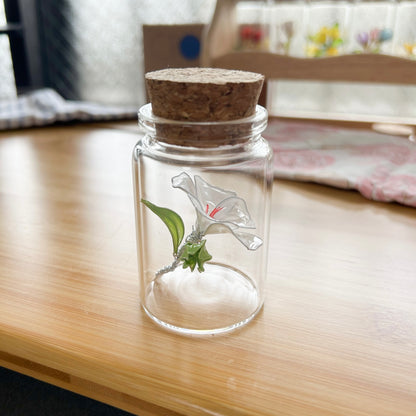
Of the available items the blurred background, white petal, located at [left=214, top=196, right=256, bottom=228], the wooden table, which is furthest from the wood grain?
white petal, located at [left=214, top=196, right=256, bottom=228]

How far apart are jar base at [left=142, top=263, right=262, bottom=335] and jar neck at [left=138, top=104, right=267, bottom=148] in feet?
0.53

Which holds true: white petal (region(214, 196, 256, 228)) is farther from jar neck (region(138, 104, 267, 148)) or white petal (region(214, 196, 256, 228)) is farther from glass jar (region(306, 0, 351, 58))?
glass jar (region(306, 0, 351, 58))

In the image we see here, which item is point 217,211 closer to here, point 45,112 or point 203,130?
point 203,130

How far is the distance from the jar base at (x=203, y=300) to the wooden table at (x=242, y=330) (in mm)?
11

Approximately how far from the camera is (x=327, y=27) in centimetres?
99

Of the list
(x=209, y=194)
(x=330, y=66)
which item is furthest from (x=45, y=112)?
(x=209, y=194)

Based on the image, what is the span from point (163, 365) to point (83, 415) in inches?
8.4

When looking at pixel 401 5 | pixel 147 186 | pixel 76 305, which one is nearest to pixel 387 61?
pixel 401 5

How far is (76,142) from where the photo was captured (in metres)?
1.01

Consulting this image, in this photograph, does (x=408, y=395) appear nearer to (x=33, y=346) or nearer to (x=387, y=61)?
(x=33, y=346)

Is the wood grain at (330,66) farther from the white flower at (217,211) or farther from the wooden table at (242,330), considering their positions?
the white flower at (217,211)

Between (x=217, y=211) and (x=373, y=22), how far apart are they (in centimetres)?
77

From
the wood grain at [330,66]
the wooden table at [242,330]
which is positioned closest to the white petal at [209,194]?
the wooden table at [242,330]

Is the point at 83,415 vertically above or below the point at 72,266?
below
